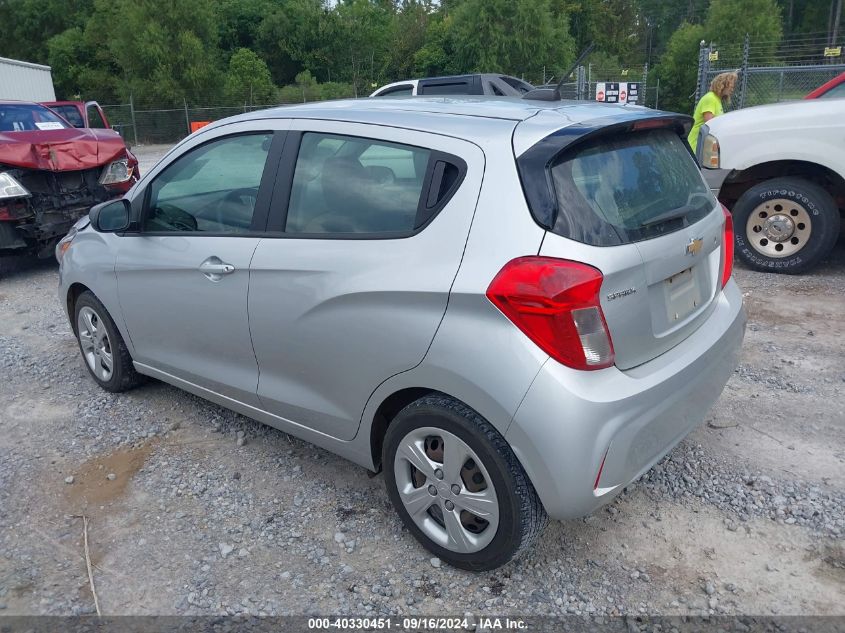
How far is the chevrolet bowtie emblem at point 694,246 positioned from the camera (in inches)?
110

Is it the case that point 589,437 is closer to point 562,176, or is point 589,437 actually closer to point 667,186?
point 562,176

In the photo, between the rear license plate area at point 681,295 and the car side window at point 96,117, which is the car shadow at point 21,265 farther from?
the rear license plate area at point 681,295

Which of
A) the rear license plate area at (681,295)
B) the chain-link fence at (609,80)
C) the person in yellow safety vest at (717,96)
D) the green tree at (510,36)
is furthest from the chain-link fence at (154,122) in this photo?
the rear license plate area at (681,295)

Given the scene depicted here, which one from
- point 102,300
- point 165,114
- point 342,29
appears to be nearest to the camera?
point 102,300

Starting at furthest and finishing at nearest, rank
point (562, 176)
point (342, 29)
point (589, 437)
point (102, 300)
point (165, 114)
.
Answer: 1. point (342, 29)
2. point (165, 114)
3. point (102, 300)
4. point (562, 176)
5. point (589, 437)

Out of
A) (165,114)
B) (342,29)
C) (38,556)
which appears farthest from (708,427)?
(342,29)

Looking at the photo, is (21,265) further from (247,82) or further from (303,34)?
(303,34)

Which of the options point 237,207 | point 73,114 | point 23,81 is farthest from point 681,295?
point 23,81

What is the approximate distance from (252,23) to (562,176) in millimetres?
59002

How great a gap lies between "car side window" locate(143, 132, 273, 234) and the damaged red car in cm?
411

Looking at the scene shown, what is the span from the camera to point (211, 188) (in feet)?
12.2

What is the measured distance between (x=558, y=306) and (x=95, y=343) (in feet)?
11.1

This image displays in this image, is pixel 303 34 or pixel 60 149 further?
pixel 303 34

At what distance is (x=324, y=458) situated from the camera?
3.74 meters
